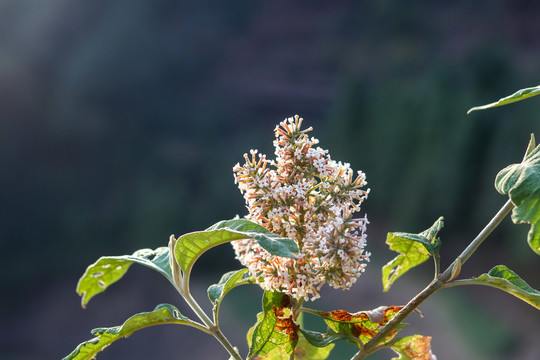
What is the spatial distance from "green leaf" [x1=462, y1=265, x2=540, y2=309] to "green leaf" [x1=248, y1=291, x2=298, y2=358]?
0.31ft

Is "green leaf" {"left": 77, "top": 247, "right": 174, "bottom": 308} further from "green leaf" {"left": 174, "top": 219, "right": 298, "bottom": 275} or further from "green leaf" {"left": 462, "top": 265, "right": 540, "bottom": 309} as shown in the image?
"green leaf" {"left": 462, "top": 265, "right": 540, "bottom": 309}

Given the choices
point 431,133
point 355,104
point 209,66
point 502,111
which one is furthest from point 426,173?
point 209,66

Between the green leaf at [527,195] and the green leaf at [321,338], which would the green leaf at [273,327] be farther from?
the green leaf at [527,195]

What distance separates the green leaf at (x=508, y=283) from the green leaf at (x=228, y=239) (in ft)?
0.36

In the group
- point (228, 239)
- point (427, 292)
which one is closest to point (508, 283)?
point (427, 292)

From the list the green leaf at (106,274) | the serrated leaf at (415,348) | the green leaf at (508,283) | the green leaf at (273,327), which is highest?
the green leaf at (106,274)

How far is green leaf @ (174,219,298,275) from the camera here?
208 mm

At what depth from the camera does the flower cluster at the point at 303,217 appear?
25 cm

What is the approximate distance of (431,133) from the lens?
1.70 m

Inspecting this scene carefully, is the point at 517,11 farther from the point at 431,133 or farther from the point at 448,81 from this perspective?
the point at 431,133

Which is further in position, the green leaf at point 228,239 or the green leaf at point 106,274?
the green leaf at point 106,274

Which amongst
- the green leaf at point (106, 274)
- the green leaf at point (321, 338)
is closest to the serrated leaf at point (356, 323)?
the green leaf at point (321, 338)

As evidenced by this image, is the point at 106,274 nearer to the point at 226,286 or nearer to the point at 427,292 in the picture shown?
the point at 226,286

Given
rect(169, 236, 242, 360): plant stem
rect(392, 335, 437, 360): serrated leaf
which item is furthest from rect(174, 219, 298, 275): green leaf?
rect(392, 335, 437, 360): serrated leaf
